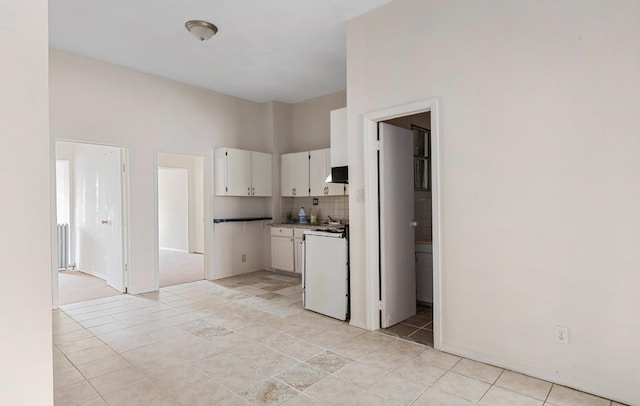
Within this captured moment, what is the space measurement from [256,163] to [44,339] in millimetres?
4777

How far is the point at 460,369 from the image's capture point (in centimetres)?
254

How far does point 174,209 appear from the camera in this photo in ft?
30.0

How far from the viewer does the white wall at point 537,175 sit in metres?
2.12

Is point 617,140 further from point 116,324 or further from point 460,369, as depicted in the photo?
point 116,324

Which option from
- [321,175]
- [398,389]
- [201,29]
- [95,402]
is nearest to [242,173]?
[321,175]

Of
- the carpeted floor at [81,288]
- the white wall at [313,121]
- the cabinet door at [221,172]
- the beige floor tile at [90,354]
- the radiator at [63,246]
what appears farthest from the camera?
the radiator at [63,246]

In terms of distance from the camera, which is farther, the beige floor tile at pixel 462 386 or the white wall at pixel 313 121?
the white wall at pixel 313 121

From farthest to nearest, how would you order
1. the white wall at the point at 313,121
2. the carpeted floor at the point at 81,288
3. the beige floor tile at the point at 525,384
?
1. the white wall at the point at 313,121
2. the carpeted floor at the point at 81,288
3. the beige floor tile at the point at 525,384

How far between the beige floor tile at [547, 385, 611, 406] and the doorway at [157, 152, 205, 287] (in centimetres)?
655

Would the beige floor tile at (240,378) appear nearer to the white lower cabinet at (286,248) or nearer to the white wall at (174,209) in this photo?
the white lower cabinet at (286,248)

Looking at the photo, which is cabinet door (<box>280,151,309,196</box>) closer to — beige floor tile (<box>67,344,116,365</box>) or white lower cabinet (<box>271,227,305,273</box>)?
white lower cabinet (<box>271,227,305,273</box>)

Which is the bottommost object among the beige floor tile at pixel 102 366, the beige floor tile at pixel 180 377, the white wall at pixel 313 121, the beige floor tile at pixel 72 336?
the beige floor tile at pixel 180 377

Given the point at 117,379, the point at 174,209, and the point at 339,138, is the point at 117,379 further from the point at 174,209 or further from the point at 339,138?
the point at 174,209

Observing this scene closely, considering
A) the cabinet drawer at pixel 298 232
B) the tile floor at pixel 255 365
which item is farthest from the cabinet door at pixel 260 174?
the tile floor at pixel 255 365
